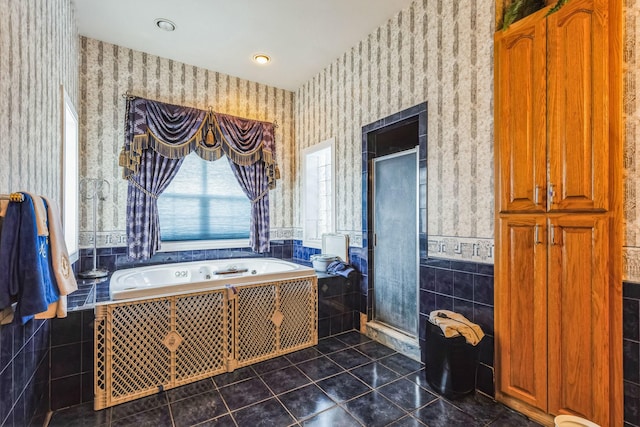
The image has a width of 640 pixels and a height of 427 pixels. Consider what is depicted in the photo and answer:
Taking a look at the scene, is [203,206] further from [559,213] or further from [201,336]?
[559,213]

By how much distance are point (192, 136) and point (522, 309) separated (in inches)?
136

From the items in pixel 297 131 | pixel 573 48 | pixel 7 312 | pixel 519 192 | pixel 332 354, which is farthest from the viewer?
pixel 297 131

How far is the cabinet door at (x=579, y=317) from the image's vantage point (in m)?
1.52

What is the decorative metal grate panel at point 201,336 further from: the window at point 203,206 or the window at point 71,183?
the window at point 203,206

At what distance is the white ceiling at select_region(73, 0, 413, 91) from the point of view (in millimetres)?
2596

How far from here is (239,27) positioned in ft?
9.45

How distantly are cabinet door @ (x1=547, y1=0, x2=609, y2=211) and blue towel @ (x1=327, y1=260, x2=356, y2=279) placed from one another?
1.86 metres

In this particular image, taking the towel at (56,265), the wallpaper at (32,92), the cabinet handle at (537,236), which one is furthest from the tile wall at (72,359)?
the cabinet handle at (537,236)

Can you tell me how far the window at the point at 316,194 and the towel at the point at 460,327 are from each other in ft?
6.44

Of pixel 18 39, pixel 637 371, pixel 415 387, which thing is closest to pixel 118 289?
pixel 18 39

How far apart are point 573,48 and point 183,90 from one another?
3583 mm

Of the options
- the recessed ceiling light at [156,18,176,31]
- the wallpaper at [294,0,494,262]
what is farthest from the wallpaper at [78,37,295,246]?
the wallpaper at [294,0,494,262]

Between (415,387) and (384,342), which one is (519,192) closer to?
(415,387)

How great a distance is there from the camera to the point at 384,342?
9.39 feet
